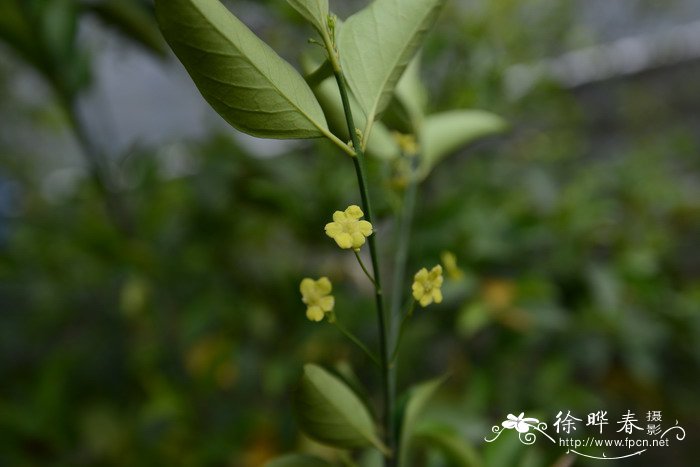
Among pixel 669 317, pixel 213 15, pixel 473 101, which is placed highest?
pixel 213 15

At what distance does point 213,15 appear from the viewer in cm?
19

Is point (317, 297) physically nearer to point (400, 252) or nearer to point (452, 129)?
point (400, 252)

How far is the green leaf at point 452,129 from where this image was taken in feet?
1.49

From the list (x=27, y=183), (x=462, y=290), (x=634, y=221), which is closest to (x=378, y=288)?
(x=462, y=290)

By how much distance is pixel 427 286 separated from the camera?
23cm

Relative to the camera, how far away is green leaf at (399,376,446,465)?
28cm

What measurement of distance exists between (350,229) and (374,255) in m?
0.02

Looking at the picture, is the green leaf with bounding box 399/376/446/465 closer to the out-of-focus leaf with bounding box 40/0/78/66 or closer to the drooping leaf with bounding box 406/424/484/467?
the drooping leaf with bounding box 406/424/484/467

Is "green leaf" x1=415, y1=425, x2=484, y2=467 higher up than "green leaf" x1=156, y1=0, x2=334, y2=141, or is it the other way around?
"green leaf" x1=156, y1=0, x2=334, y2=141

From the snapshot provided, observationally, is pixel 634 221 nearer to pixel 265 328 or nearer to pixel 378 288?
pixel 265 328

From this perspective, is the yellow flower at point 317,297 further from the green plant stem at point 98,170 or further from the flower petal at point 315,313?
the green plant stem at point 98,170

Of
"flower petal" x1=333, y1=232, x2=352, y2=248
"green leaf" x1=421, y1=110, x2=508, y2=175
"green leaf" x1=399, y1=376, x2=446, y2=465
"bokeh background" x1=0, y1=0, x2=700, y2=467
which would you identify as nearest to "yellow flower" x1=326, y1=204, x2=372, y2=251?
"flower petal" x1=333, y1=232, x2=352, y2=248

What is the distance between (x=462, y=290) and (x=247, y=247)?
1.18ft

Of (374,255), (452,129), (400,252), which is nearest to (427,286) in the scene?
(374,255)
